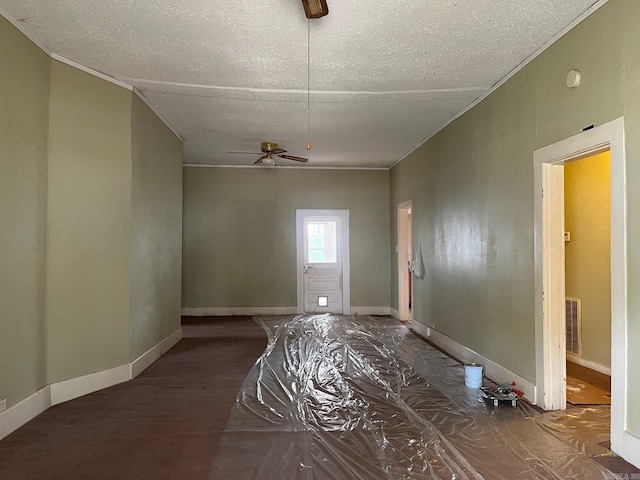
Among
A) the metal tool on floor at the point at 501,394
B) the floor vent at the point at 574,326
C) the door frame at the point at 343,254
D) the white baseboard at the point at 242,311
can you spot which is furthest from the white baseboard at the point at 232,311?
the metal tool on floor at the point at 501,394

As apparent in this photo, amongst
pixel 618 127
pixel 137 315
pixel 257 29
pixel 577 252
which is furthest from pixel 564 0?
pixel 137 315

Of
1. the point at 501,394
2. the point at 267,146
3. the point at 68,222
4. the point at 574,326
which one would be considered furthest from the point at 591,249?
the point at 68,222

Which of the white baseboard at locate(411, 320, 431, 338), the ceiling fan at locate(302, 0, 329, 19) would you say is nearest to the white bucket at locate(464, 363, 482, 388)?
the white baseboard at locate(411, 320, 431, 338)

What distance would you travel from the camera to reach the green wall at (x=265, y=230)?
7.90 meters

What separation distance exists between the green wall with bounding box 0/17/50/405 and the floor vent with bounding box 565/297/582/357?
509 centimetres

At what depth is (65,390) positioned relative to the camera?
3.46 meters

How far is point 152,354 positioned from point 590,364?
183 inches

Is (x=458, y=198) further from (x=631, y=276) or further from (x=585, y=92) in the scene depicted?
(x=631, y=276)

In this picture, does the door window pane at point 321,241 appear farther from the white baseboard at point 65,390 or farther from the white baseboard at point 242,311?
the white baseboard at point 65,390

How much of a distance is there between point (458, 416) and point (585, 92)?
94.8 inches

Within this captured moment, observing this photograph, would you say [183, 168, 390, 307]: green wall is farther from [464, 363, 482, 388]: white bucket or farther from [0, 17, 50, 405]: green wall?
[0, 17, 50, 405]: green wall

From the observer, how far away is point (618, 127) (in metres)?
2.46

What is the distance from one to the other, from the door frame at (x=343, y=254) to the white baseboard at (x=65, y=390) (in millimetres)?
3691

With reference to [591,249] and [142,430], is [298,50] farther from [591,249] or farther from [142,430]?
[591,249]
